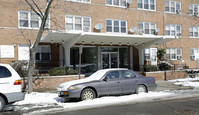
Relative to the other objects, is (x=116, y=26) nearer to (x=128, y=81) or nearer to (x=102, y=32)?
(x=102, y=32)

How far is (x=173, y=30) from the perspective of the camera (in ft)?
82.9

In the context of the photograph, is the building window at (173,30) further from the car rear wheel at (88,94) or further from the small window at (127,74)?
the car rear wheel at (88,94)

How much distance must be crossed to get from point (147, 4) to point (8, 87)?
1916 centimetres

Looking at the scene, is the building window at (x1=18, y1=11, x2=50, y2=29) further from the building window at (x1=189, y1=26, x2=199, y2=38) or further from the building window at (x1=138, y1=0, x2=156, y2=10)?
the building window at (x1=189, y1=26, x2=199, y2=38)

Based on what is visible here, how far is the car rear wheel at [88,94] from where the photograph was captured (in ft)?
31.0

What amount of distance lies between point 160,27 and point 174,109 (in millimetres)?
17583

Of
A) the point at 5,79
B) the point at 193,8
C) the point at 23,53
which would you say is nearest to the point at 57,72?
the point at 23,53

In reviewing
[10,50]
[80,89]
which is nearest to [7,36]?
[10,50]

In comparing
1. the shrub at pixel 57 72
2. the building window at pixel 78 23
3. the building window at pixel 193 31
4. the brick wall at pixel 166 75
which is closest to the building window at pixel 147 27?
the brick wall at pixel 166 75

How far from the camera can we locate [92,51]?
68.8ft

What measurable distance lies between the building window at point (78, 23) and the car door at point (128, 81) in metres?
9.80

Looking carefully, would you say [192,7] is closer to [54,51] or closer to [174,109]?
[54,51]

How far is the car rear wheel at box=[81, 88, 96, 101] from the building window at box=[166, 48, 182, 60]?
55.9 ft

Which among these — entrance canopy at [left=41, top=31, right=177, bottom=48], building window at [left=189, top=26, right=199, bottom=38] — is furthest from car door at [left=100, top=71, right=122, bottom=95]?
building window at [left=189, top=26, right=199, bottom=38]
